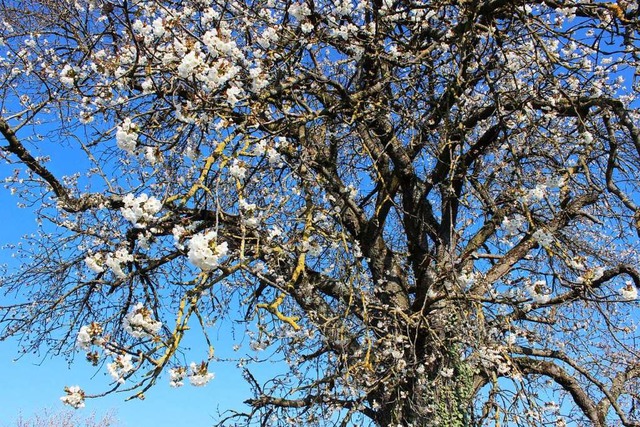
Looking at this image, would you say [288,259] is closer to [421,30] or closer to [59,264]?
[421,30]

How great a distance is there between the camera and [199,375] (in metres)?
3.29

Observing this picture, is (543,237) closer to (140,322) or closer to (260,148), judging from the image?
(260,148)

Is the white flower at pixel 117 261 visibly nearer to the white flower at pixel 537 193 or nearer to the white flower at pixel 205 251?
the white flower at pixel 205 251

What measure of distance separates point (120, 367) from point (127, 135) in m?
1.37

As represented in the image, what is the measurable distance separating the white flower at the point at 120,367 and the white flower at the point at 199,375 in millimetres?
324

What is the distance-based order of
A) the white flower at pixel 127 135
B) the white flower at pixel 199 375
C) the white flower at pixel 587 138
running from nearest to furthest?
1. the white flower at pixel 199 375
2. the white flower at pixel 127 135
3. the white flower at pixel 587 138

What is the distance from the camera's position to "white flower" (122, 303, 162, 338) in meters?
3.06

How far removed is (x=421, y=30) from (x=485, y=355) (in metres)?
2.72

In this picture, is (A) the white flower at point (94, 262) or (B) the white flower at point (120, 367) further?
(A) the white flower at point (94, 262)

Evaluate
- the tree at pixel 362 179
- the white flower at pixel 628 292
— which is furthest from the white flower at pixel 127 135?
the white flower at pixel 628 292

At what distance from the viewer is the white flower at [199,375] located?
329 centimetres

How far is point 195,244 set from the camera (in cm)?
285

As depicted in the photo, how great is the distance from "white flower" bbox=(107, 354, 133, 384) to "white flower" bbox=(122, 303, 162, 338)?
0.46 feet

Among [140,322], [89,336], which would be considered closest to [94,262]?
[89,336]
